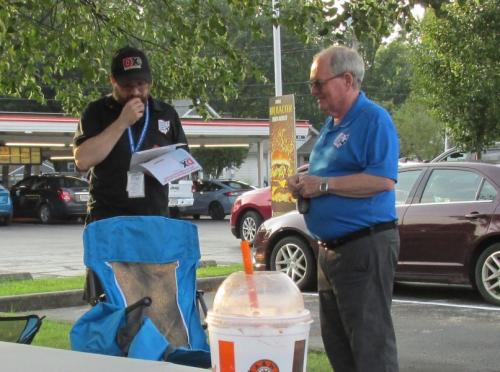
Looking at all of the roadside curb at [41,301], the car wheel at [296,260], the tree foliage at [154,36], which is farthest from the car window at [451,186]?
the roadside curb at [41,301]

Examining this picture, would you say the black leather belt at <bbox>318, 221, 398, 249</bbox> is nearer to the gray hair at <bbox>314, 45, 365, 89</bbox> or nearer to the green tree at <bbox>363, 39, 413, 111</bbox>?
the gray hair at <bbox>314, 45, 365, 89</bbox>

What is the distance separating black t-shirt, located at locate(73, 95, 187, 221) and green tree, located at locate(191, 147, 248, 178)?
3887cm

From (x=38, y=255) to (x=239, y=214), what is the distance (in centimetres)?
421

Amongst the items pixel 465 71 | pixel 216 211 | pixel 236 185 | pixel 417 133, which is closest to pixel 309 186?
pixel 465 71

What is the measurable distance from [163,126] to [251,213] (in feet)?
41.6

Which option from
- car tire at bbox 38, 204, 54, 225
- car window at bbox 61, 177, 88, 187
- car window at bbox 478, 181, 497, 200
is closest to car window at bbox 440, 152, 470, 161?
car window at bbox 478, 181, 497, 200

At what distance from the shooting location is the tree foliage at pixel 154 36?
706 centimetres

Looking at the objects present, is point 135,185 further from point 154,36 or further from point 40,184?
point 40,184

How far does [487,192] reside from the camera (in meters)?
9.05

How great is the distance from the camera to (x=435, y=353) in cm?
648

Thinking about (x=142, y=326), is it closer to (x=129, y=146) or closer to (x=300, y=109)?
(x=129, y=146)

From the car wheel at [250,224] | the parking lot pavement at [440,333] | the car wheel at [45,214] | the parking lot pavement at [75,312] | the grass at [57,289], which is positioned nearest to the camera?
the grass at [57,289]

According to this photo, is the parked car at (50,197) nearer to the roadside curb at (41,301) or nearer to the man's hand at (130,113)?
the roadside curb at (41,301)

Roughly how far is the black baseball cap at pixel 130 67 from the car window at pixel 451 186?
5843mm
